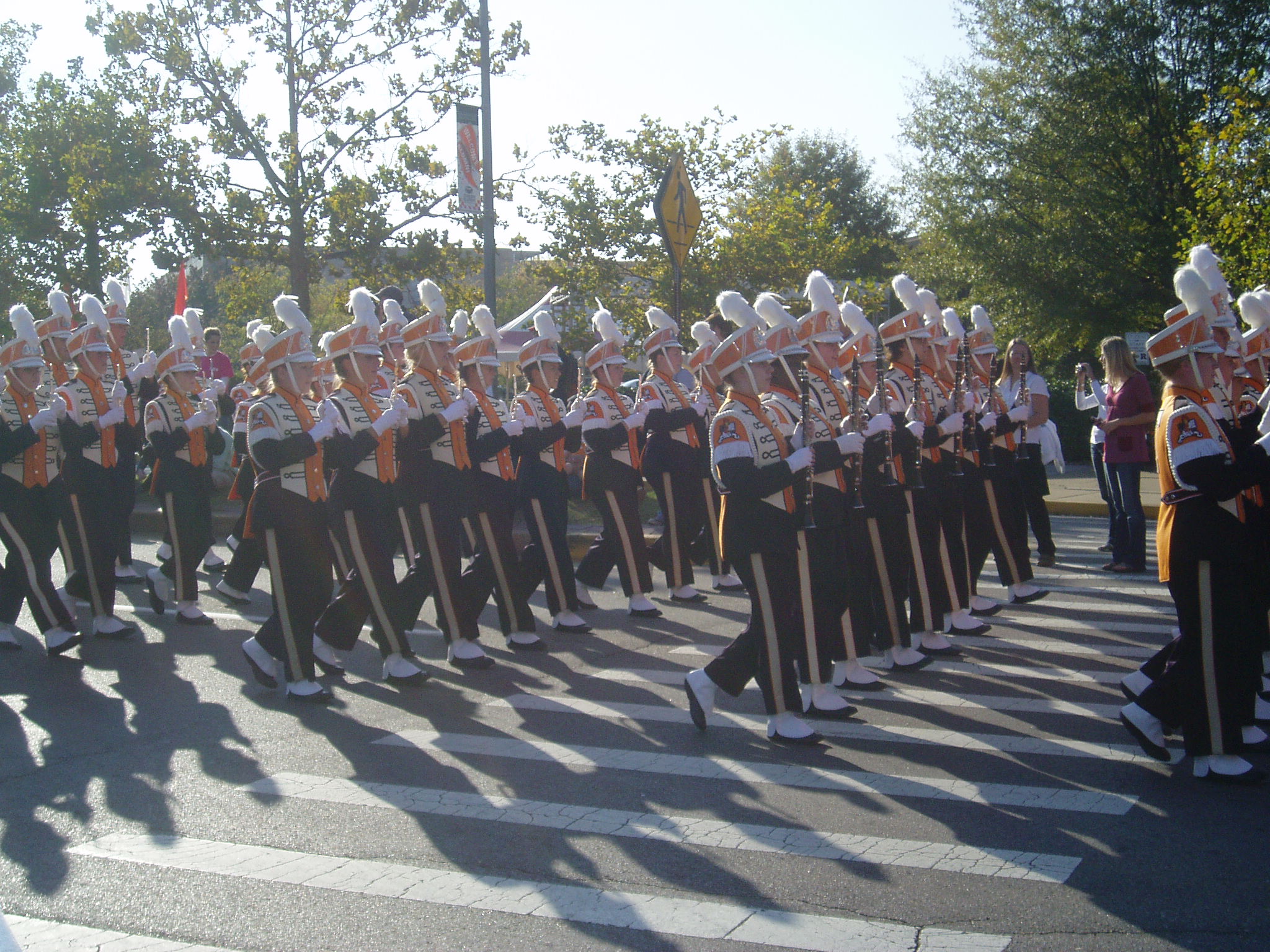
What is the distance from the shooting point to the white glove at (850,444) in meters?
6.38

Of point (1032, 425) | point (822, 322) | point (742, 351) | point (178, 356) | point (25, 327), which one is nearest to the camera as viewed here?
point (742, 351)

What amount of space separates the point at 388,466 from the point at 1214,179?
14.8 meters

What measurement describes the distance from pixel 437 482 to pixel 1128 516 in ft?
21.6

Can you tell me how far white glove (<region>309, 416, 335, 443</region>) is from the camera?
7.43 meters

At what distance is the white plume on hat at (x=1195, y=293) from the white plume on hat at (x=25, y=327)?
297 inches

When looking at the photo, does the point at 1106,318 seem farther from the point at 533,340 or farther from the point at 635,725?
the point at 635,725

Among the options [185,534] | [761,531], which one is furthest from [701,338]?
[761,531]

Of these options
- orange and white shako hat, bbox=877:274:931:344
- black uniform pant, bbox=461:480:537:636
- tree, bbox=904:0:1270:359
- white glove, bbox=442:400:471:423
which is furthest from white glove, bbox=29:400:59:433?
tree, bbox=904:0:1270:359

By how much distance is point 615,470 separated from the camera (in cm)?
1025

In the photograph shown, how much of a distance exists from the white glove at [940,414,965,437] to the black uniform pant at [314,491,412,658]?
12.1 ft

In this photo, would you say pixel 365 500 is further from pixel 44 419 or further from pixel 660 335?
pixel 660 335

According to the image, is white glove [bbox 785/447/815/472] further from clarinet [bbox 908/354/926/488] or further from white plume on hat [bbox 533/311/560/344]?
white plume on hat [bbox 533/311/560/344]

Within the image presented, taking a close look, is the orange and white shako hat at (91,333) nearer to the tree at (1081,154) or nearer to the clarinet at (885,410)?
the clarinet at (885,410)

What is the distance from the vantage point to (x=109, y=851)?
17.0ft
